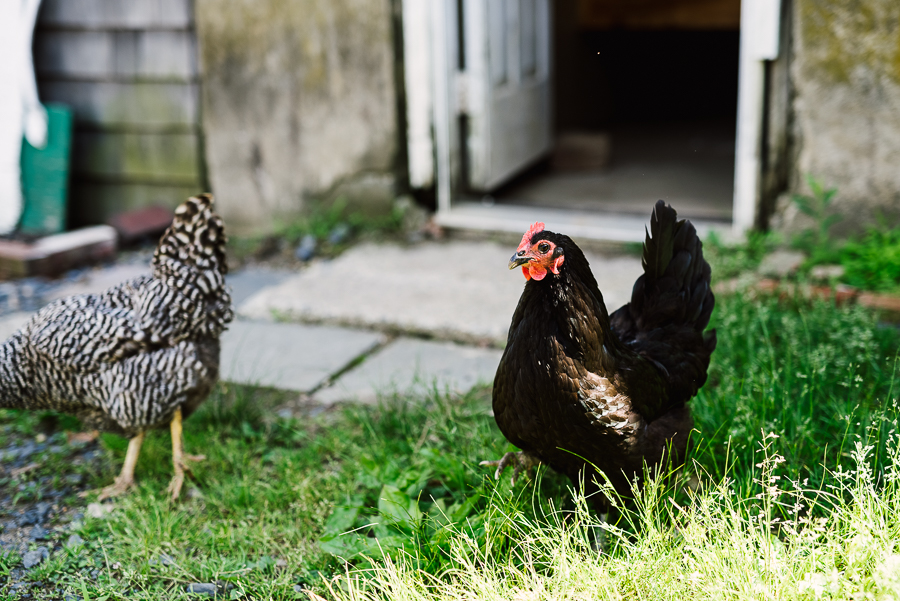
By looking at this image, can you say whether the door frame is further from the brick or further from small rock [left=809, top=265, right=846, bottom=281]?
the brick

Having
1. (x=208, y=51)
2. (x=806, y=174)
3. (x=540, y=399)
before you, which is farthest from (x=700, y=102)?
(x=540, y=399)

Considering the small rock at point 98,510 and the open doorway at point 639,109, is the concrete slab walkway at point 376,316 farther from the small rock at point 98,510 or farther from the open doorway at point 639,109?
the open doorway at point 639,109

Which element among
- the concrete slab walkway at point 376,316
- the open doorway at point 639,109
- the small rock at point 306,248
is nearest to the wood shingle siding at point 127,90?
the concrete slab walkway at point 376,316

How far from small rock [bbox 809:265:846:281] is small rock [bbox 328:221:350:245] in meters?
2.81

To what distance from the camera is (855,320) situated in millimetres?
3514

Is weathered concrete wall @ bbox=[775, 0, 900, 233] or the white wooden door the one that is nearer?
weathered concrete wall @ bbox=[775, 0, 900, 233]

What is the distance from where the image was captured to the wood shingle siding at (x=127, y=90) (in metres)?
5.91

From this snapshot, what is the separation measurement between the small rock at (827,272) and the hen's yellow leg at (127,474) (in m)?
3.28

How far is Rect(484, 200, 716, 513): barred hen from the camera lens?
2.36 metres

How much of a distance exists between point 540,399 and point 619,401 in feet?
0.73

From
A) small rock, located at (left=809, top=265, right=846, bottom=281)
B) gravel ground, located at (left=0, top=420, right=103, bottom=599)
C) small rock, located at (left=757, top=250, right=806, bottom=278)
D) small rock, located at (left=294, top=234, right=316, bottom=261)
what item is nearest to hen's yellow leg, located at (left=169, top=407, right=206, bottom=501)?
gravel ground, located at (left=0, top=420, right=103, bottom=599)

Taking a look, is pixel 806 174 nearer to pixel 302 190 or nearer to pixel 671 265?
pixel 671 265

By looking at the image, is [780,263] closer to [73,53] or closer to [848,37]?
[848,37]

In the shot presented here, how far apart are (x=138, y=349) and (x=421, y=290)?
204cm
